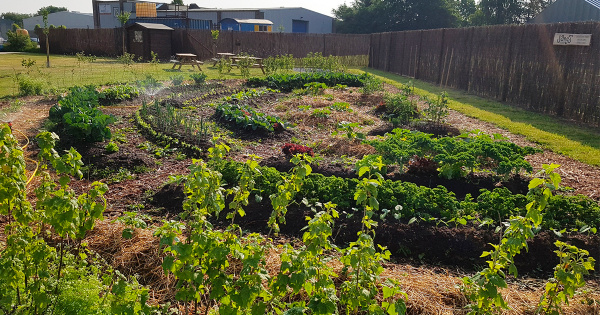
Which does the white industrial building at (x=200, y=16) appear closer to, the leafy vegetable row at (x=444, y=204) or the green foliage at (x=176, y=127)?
the green foliage at (x=176, y=127)

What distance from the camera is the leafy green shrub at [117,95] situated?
10773mm

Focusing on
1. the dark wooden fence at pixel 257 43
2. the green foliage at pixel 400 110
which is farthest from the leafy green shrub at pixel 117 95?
the dark wooden fence at pixel 257 43

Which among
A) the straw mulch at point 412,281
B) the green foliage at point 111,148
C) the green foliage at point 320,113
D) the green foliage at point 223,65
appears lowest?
the straw mulch at point 412,281

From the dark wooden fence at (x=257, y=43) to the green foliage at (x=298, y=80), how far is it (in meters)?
11.0

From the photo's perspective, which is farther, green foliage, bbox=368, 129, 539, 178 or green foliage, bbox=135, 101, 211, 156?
green foliage, bbox=135, 101, 211, 156

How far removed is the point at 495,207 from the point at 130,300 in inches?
136

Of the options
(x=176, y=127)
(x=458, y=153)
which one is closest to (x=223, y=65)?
(x=176, y=127)

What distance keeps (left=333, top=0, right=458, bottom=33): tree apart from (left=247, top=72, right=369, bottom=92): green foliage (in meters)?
31.7

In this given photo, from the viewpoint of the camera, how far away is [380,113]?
1080 centimetres

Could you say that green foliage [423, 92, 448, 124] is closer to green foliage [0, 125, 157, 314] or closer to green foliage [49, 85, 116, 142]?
green foliage [49, 85, 116, 142]

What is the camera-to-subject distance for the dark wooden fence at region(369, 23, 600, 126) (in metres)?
10.2

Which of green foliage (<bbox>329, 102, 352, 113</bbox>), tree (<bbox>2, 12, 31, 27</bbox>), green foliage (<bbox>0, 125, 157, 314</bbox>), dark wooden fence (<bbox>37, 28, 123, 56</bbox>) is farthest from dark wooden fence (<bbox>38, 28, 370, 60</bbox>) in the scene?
tree (<bbox>2, 12, 31, 27</bbox>)

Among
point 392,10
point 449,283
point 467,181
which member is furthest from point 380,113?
point 392,10

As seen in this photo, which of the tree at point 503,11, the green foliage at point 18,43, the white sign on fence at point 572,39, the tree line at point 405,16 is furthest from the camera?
the tree line at point 405,16
